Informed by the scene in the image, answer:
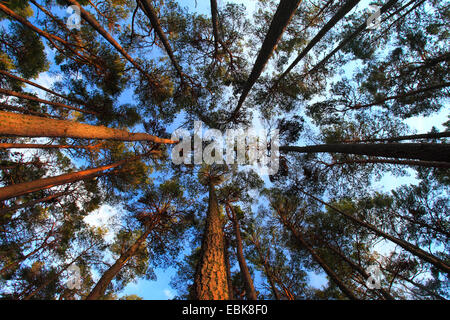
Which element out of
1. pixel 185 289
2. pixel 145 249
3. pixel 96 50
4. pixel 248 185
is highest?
pixel 96 50

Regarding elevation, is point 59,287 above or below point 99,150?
below

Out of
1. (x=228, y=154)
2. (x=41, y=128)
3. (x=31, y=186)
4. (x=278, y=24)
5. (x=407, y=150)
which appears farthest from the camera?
(x=228, y=154)

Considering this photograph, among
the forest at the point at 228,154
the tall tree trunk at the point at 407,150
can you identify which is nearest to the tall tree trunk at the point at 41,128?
the forest at the point at 228,154

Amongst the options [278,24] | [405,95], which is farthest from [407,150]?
[405,95]

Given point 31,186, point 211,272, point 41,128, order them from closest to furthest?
point 41,128 < point 211,272 < point 31,186

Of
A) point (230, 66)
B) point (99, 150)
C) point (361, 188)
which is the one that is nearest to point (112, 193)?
point (99, 150)

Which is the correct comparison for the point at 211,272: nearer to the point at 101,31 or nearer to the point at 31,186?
the point at 31,186

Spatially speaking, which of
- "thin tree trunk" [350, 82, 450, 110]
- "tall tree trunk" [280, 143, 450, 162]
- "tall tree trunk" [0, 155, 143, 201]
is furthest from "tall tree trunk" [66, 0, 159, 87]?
"thin tree trunk" [350, 82, 450, 110]

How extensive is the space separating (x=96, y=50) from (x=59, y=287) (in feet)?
38.0

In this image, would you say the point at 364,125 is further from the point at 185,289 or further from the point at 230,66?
the point at 185,289

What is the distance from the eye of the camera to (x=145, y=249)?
879cm

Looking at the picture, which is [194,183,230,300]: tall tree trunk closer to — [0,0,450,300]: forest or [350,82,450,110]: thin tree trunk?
[0,0,450,300]: forest

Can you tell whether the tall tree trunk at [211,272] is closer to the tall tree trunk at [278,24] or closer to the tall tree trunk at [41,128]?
the tall tree trunk at [41,128]

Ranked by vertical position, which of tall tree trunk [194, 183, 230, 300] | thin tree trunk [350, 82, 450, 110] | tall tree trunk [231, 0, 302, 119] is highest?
thin tree trunk [350, 82, 450, 110]
